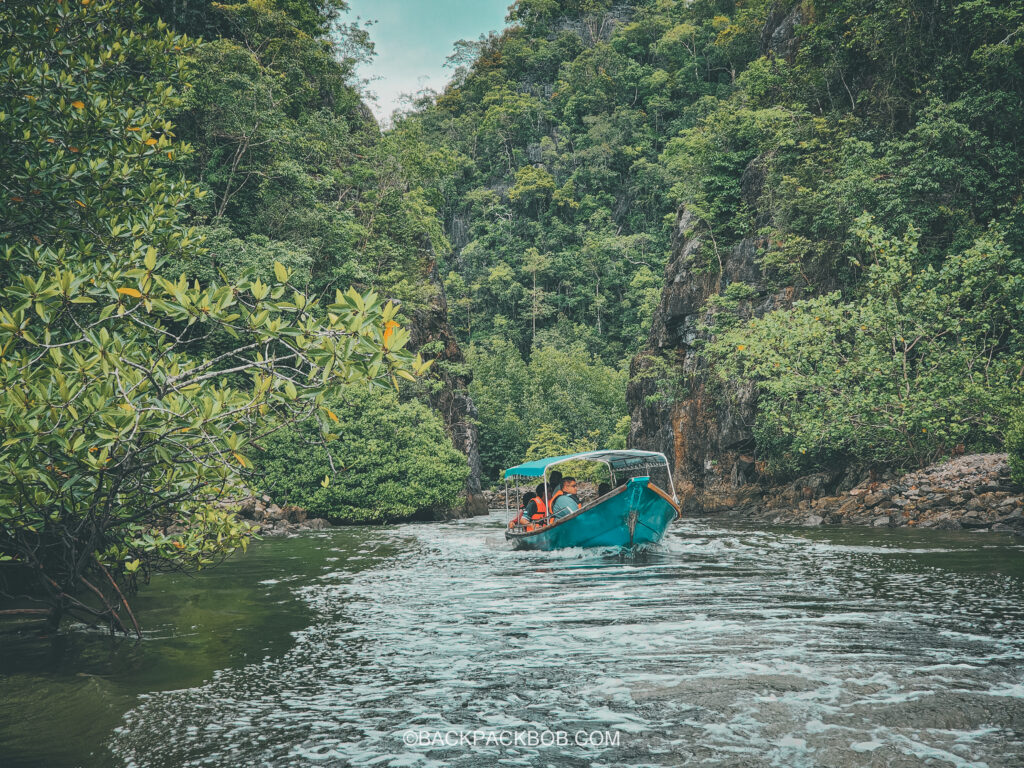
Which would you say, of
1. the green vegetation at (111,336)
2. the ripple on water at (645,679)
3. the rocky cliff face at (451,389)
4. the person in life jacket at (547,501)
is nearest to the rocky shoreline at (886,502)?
the green vegetation at (111,336)

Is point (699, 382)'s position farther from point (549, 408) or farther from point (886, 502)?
point (549, 408)

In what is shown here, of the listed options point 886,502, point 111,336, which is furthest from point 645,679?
point 886,502

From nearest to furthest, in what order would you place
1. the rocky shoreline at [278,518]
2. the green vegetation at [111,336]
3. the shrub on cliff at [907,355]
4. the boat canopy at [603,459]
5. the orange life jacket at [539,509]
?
the green vegetation at [111,336] → the boat canopy at [603,459] → the orange life jacket at [539,509] → the shrub on cliff at [907,355] → the rocky shoreline at [278,518]

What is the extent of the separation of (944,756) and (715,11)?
228ft

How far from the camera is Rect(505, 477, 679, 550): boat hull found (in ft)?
39.6

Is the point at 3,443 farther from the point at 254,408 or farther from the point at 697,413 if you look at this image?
the point at 697,413

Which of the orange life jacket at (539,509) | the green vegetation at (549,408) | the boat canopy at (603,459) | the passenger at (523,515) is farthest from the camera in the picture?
the green vegetation at (549,408)

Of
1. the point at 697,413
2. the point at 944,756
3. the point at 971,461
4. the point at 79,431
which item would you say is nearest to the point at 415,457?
the point at 697,413

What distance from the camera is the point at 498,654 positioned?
20.0ft

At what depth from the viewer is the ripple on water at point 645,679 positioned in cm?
399

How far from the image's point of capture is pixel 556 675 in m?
5.43

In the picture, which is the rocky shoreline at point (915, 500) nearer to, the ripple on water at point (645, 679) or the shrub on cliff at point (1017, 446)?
the shrub on cliff at point (1017, 446)

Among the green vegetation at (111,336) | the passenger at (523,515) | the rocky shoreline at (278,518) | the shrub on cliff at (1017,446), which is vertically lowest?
the rocky shoreline at (278,518)

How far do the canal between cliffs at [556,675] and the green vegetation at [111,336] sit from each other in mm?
1174
